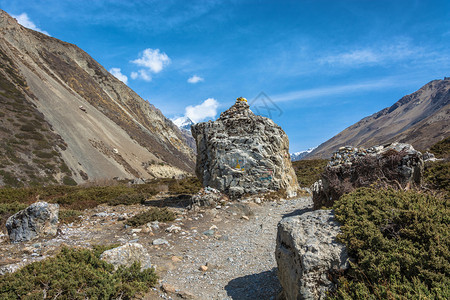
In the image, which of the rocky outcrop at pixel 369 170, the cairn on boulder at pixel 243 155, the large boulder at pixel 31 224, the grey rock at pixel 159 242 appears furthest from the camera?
the cairn on boulder at pixel 243 155

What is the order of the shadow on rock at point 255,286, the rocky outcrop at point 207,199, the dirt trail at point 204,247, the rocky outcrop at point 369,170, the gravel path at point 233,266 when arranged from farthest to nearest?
the rocky outcrop at point 207,199
the rocky outcrop at point 369,170
the dirt trail at point 204,247
the gravel path at point 233,266
the shadow on rock at point 255,286

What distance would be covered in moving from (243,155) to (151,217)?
24.4 feet

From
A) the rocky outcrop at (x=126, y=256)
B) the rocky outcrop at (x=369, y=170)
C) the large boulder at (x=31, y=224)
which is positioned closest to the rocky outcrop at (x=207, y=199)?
the rocky outcrop at (x=369, y=170)

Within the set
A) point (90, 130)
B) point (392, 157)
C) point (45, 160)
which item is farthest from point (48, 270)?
point (90, 130)

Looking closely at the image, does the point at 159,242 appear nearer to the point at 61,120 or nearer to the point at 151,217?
the point at 151,217

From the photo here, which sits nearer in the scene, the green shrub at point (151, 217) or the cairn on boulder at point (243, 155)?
the green shrub at point (151, 217)

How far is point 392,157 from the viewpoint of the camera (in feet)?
33.6

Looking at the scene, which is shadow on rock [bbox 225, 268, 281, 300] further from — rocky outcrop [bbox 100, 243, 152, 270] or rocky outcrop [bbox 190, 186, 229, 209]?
rocky outcrop [bbox 190, 186, 229, 209]

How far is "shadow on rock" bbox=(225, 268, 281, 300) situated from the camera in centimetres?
550

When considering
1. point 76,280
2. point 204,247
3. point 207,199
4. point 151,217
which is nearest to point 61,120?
point 207,199

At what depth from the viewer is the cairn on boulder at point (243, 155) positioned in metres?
16.2

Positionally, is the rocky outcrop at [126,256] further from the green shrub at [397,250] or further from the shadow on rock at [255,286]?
the green shrub at [397,250]

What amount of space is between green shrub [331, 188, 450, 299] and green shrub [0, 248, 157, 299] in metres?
4.00

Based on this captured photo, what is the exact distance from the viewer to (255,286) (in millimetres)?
5906
